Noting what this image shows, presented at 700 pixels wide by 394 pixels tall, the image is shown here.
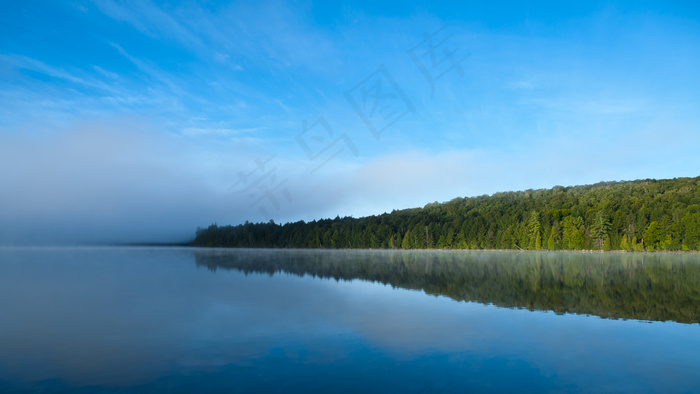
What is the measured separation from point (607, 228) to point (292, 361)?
9941cm

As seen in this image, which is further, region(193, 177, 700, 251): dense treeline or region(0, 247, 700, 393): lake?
region(193, 177, 700, 251): dense treeline

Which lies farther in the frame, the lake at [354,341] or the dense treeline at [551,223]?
the dense treeline at [551,223]

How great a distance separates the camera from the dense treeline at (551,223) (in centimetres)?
8538

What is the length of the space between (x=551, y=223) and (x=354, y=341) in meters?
105

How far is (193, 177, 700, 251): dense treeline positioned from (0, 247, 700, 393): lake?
3037 inches

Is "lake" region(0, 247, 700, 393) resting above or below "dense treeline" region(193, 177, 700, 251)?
below

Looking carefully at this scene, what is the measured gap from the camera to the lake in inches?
351

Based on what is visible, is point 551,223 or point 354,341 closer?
→ point 354,341

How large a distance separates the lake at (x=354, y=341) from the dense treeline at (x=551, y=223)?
7714 centimetres

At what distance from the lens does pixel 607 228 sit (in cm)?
9212

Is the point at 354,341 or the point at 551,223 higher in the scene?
the point at 551,223

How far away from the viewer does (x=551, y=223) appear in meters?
105

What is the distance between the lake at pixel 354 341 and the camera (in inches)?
351

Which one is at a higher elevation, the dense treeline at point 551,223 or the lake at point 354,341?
the dense treeline at point 551,223
